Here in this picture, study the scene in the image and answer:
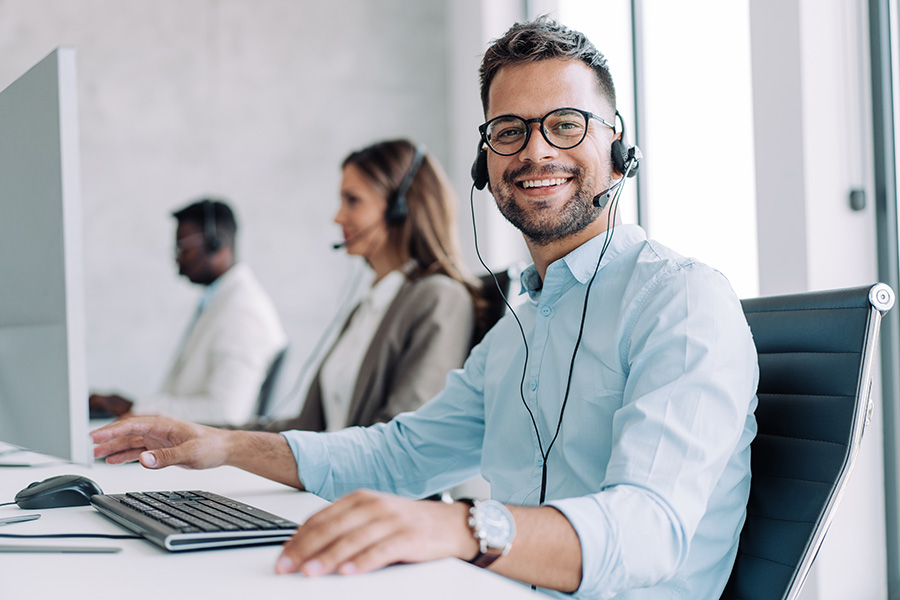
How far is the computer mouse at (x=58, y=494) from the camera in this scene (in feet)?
3.59

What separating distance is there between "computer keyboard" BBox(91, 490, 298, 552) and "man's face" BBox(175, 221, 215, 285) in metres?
2.60

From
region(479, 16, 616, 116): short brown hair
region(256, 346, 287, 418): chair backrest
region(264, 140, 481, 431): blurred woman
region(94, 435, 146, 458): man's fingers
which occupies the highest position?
region(479, 16, 616, 116): short brown hair

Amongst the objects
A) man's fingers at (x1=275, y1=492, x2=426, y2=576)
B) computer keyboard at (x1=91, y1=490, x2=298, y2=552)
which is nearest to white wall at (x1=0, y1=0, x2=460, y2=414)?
computer keyboard at (x1=91, y1=490, x2=298, y2=552)

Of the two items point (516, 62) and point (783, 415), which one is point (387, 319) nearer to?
point (516, 62)

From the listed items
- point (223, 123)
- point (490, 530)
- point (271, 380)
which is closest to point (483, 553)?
point (490, 530)

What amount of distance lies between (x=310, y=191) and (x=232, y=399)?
1.49 m

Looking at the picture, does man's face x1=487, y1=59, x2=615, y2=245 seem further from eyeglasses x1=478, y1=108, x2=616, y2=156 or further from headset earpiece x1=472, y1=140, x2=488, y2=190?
headset earpiece x1=472, y1=140, x2=488, y2=190

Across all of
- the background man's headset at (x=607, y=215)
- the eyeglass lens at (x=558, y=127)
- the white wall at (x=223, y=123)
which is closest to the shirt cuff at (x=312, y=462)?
the background man's headset at (x=607, y=215)

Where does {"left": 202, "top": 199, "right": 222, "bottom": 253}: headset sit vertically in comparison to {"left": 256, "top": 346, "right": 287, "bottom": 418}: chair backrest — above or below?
above

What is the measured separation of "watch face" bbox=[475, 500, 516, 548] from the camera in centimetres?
76

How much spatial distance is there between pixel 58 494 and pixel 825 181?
1.62 meters

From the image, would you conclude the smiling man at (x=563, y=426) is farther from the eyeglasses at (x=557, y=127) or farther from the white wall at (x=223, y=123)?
the white wall at (x=223, y=123)

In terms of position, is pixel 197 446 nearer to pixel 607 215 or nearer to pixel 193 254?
pixel 607 215

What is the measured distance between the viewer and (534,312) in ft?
4.42
